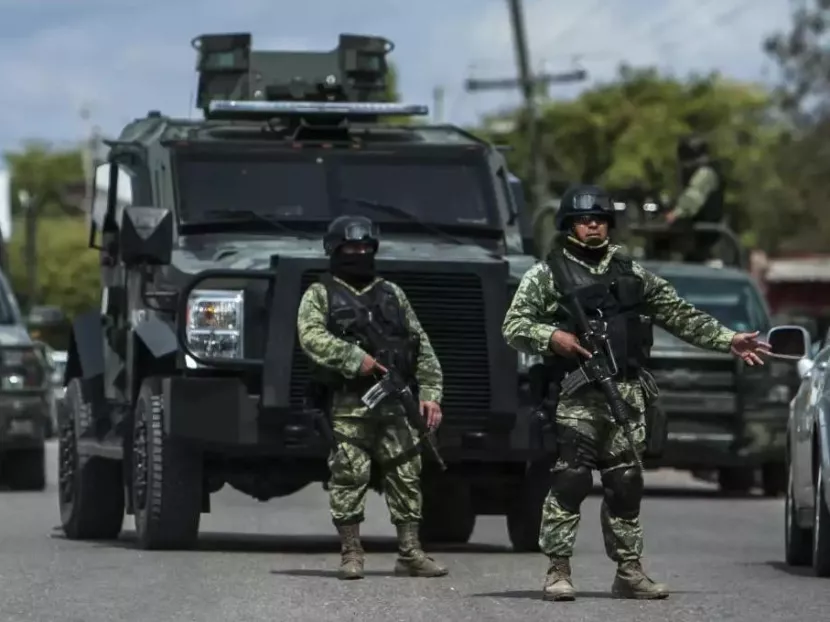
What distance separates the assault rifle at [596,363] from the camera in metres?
11.7

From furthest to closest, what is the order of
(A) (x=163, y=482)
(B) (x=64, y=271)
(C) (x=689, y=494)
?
(B) (x=64, y=271), (C) (x=689, y=494), (A) (x=163, y=482)

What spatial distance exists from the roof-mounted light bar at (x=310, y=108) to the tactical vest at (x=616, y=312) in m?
4.90

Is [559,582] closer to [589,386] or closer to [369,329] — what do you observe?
[589,386]

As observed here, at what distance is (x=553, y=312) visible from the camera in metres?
12.0

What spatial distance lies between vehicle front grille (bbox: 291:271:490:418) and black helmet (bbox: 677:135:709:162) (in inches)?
459

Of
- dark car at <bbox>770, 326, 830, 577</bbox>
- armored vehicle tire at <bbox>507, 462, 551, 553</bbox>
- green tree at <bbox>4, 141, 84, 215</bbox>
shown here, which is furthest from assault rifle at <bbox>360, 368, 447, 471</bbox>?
green tree at <bbox>4, 141, 84, 215</bbox>

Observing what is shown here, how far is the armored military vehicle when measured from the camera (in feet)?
48.4

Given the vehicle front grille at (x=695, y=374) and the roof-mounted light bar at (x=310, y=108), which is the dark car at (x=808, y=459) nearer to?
the roof-mounted light bar at (x=310, y=108)

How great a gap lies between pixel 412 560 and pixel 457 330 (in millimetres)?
1966

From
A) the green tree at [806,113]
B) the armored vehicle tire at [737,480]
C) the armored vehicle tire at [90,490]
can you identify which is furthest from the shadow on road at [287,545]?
the green tree at [806,113]

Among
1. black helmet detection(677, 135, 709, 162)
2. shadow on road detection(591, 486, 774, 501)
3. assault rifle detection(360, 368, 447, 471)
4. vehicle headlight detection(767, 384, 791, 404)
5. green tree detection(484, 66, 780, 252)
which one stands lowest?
shadow on road detection(591, 486, 774, 501)

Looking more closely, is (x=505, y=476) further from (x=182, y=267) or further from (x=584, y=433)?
(x=584, y=433)

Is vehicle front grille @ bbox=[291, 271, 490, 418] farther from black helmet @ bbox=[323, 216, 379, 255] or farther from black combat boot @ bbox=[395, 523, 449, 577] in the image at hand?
black combat boot @ bbox=[395, 523, 449, 577]

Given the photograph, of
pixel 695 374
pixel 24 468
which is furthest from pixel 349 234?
pixel 24 468
